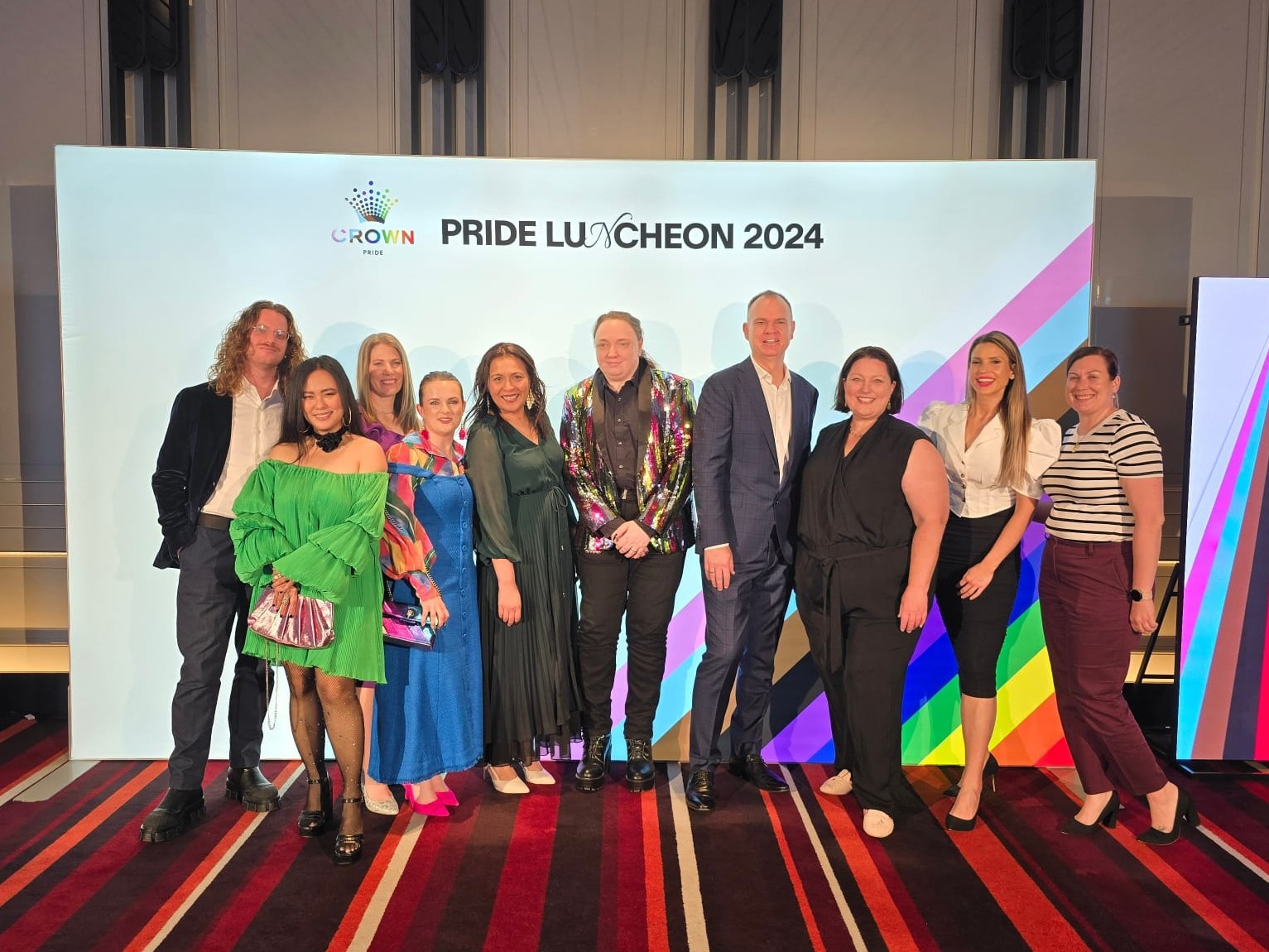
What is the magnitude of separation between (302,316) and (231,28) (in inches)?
73.4

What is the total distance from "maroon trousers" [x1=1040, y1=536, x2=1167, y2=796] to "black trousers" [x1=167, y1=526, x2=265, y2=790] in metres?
2.95

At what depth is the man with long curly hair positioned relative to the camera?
9.58ft

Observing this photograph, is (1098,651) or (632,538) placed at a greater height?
(632,538)

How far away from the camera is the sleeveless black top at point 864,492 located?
9.02 ft

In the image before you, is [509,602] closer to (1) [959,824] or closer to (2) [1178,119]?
(1) [959,824]

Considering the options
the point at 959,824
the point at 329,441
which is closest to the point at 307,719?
the point at 329,441

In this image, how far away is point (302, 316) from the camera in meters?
3.40

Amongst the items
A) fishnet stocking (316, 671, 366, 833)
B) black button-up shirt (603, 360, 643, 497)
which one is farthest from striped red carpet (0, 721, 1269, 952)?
black button-up shirt (603, 360, 643, 497)

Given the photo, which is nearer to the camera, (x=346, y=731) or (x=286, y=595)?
(x=286, y=595)

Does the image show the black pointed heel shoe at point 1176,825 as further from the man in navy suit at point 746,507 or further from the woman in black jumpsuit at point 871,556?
the man in navy suit at point 746,507

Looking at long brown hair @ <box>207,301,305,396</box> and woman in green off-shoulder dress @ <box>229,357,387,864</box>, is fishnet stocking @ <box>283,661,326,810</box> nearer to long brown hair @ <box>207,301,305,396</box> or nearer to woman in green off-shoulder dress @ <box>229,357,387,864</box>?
woman in green off-shoulder dress @ <box>229,357,387,864</box>

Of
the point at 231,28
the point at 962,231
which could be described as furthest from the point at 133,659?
the point at 962,231

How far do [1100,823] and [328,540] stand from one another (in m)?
2.87

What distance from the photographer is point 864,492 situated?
277 cm
